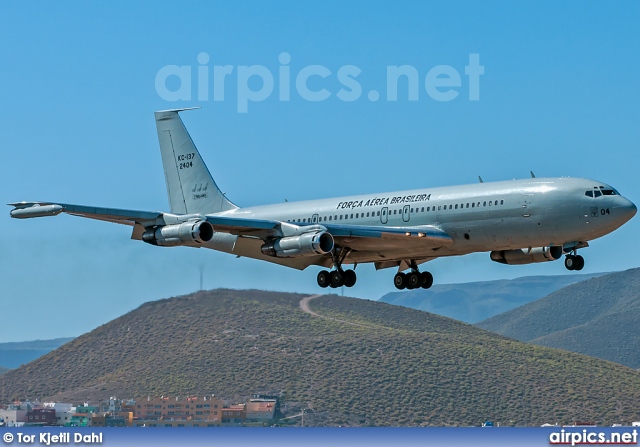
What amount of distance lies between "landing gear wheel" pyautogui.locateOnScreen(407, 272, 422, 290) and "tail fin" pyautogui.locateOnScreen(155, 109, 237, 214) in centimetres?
1711

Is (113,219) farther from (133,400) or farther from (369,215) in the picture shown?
(133,400)

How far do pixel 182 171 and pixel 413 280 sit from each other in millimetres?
22124

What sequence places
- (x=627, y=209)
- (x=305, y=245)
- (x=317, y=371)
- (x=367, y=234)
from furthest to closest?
(x=317, y=371)
(x=367, y=234)
(x=305, y=245)
(x=627, y=209)

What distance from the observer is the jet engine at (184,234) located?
75.8 m

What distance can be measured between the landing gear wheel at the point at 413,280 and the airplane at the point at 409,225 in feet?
0.22

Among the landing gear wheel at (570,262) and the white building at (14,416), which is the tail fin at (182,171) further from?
the white building at (14,416)

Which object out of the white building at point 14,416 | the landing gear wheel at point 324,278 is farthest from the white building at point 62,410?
the landing gear wheel at point 324,278

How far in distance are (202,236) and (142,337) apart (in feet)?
280

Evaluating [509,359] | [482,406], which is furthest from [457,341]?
[482,406]

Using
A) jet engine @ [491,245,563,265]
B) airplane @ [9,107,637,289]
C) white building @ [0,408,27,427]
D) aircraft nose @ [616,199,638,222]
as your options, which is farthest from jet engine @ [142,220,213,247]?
white building @ [0,408,27,427]

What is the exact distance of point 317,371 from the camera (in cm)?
16675

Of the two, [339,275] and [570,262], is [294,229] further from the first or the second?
[570,262]

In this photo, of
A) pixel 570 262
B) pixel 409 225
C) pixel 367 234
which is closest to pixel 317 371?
pixel 409 225

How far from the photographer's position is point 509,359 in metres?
182
